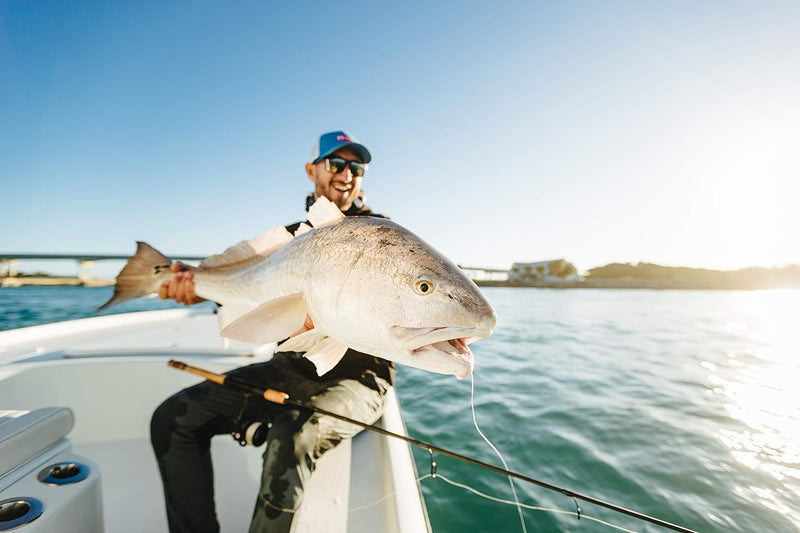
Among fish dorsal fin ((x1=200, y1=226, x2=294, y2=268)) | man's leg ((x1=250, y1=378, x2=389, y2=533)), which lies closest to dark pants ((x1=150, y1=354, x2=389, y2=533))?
man's leg ((x1=250, y1=378, x2=389, y2=533))

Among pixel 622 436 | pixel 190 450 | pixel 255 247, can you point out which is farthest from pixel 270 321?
pixel 622 436

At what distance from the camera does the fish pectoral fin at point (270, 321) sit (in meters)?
1.49

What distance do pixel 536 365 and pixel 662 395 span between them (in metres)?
2.80

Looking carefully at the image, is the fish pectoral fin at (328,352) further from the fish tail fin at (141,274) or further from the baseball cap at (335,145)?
the baseball cap at (335,145)

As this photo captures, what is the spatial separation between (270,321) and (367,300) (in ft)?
1.70

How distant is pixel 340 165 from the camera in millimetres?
3111

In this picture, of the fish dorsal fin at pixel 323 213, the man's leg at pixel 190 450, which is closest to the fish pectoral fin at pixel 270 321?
the fish dorsal fin at pixel 323 213

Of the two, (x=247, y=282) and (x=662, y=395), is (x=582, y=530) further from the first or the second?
(x=662, y=395)

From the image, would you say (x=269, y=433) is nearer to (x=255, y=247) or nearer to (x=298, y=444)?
(x=298, y=444)

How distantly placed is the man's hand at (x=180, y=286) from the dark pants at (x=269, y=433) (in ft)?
2.23

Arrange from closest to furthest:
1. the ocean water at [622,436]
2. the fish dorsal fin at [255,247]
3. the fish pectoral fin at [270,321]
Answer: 1. the fish pectoral fin at [270,321]
2. the fish dorsal fin at [255,247]
3. the ocean water at [622,436]

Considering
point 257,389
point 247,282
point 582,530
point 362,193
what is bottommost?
point 582,530

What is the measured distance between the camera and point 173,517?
7.31ft

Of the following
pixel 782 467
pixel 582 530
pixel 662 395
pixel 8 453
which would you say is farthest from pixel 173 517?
pixel 662 395
